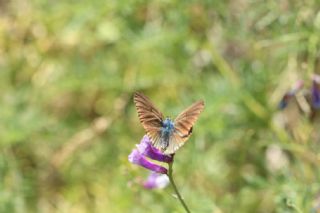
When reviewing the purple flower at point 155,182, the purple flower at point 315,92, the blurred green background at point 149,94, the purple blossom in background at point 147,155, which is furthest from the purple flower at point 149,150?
the purple flower at point 315,92

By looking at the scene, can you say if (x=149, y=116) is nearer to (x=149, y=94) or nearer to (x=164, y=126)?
(x=164, y=126)

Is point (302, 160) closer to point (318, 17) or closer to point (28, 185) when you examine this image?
point (318, 17)

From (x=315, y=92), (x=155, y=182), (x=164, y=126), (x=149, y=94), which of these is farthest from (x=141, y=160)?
(x=149, y=94)

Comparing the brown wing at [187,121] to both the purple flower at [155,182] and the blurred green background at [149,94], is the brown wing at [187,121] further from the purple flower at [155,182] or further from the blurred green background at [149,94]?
the blurred green background at [149,94]

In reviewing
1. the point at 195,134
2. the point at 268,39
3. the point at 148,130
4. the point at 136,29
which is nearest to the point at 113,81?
the point at 136,29

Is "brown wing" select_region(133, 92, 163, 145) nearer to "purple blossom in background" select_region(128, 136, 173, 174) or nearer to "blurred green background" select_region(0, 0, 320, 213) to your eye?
"purple blossom in background" select_region(128, 136, 173, 174)

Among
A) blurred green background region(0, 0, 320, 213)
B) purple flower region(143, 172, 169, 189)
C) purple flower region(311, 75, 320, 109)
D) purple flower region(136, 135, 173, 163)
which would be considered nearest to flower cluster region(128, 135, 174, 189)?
purple flower region(136, 135, 173, 163)
